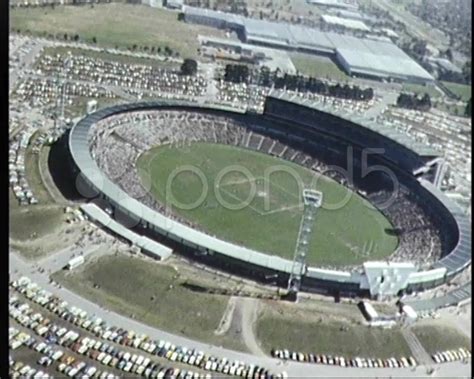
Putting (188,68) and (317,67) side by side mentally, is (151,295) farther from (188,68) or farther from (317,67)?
(317,67)

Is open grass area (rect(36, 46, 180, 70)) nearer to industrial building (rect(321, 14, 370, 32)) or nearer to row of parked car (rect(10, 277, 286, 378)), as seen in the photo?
industrial building (rect(321, 14, 370, 32))

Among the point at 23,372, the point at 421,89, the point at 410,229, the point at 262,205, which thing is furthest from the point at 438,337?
the point at 421,89

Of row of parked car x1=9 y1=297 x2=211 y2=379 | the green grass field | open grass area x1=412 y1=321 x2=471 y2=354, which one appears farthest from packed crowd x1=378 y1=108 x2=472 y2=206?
row of parked car x1=9 y1=297 x2=211 y2=379

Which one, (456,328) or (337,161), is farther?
(337,161)

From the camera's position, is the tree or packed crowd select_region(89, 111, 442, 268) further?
the tree

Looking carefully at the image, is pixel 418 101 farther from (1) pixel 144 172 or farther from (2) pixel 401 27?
(1) pixel 144 172

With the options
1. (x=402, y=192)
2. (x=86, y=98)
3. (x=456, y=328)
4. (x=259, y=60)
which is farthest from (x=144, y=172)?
(x=259, y=60)

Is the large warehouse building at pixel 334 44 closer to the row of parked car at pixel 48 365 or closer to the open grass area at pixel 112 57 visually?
the open grass area at pixel 112 57
